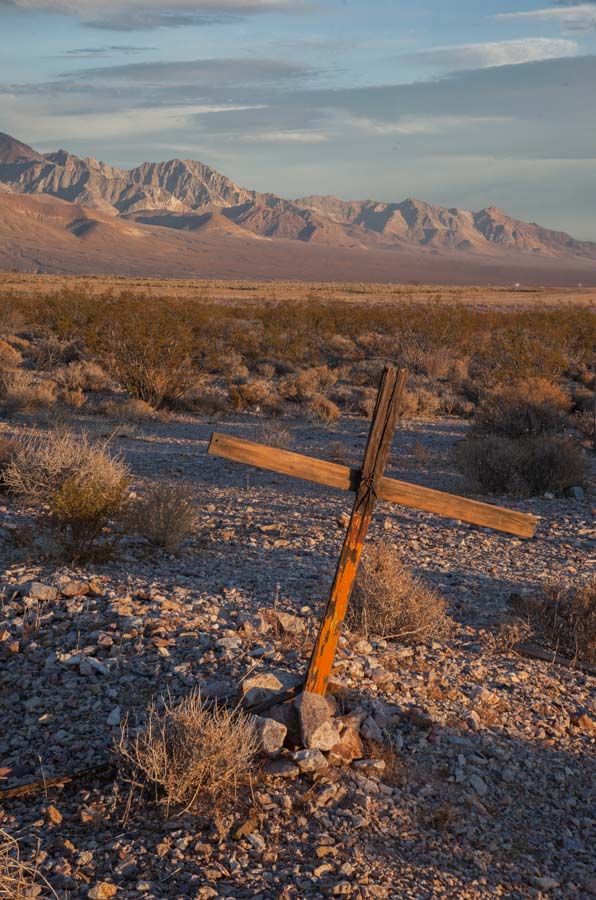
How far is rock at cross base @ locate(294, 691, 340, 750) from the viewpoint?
14.6 ft

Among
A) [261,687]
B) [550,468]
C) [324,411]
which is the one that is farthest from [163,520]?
[324,411]

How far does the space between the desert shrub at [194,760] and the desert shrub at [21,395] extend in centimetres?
1388

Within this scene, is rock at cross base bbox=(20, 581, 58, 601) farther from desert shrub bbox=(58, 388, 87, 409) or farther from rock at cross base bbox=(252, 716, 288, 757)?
desert shrub bbox=(58, 388, 87, 409)

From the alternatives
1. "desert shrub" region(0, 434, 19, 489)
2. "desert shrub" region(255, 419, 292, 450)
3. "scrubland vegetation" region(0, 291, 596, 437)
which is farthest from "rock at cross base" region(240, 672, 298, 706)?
"scrubland vegetation" region(0, 291, 596, 437)

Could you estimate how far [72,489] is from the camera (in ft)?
25.0

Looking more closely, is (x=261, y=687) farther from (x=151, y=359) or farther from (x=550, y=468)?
(x=151, y=359)

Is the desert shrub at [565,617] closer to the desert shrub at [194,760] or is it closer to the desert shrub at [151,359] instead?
the desert shrub at [194,760]

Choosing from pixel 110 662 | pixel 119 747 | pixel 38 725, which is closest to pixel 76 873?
pixel 119 747

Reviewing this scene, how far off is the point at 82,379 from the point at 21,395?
2993 millimetres

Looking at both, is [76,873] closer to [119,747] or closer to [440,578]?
[119,747]

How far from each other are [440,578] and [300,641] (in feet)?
7.53

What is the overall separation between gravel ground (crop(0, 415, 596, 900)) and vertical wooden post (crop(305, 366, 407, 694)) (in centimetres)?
53

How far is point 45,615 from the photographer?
19.9 ft

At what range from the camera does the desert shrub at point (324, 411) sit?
703 inches
